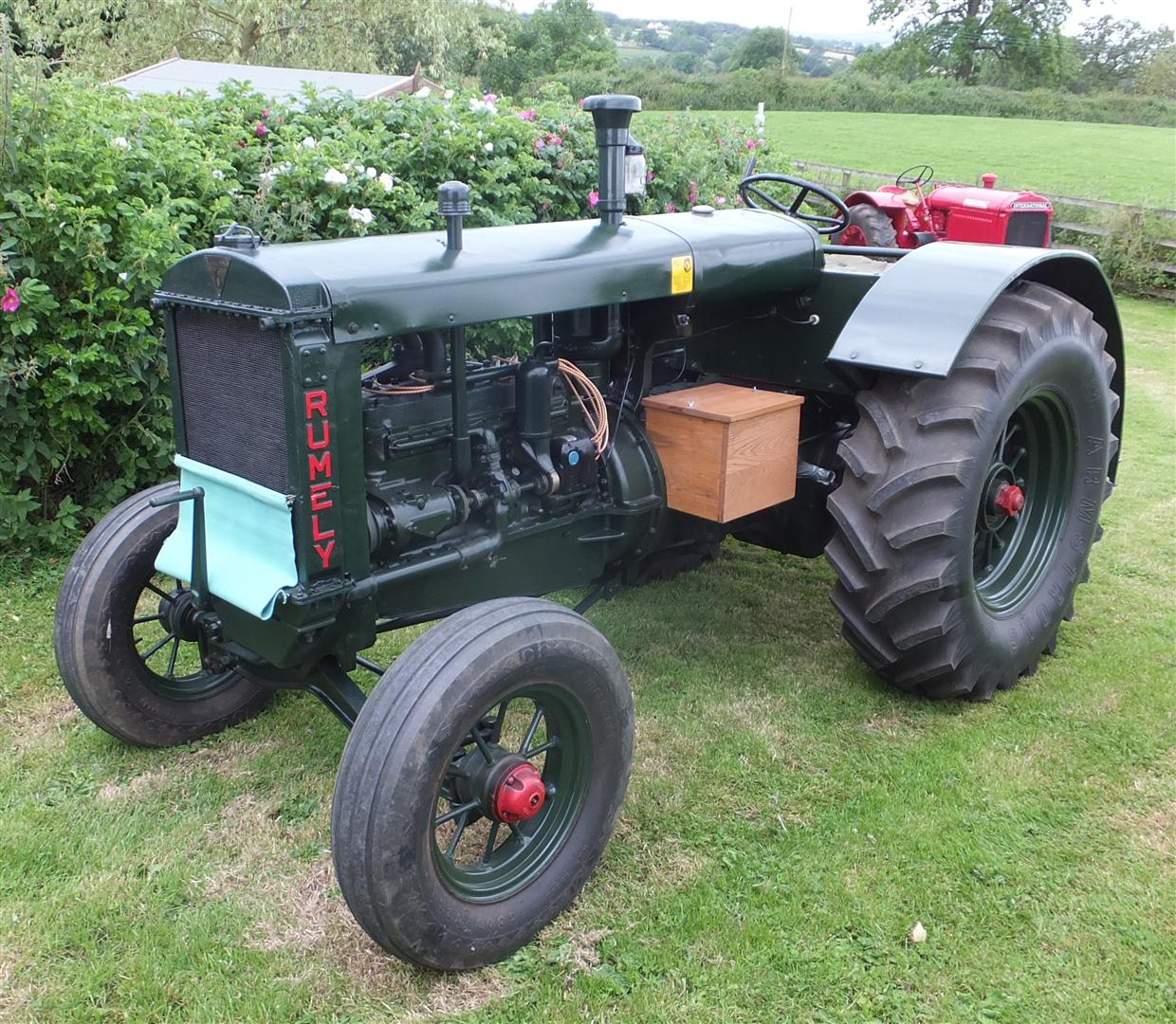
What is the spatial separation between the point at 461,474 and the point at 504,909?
106cm

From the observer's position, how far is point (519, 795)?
2.28 metres

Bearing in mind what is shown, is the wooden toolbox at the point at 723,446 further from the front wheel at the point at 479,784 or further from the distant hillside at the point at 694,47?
the distant hillside at the point at 694,47

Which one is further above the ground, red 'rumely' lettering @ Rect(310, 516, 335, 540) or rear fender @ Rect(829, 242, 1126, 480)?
rear fender @ Rect(829, 242, 1126, 480)

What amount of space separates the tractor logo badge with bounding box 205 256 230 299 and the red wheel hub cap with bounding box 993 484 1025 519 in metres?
2.38

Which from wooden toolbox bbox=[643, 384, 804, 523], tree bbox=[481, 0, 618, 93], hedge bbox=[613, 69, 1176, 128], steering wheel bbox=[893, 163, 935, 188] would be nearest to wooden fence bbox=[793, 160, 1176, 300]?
steering wheel bbox=[893, 163, 935, 188]

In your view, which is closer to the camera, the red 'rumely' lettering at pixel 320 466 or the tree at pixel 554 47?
the red 'rumely' lettering at pixel 320 466

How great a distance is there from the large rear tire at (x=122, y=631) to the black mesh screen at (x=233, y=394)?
0.44 metres

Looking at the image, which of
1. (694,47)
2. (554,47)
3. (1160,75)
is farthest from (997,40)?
(694,47)

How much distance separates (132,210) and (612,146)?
204 cm

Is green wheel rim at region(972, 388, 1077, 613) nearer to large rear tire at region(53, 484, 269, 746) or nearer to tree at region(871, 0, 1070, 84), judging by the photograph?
large rear tire at region(53, 484, 269, 746)

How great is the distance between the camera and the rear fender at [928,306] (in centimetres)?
290

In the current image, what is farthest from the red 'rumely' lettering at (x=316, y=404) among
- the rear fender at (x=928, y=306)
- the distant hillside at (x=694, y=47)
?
the distant hillside at (x=694, y=47)

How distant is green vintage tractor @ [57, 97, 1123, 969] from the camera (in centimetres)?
223

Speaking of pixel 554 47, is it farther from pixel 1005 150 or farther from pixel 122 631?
pixel 122 631
